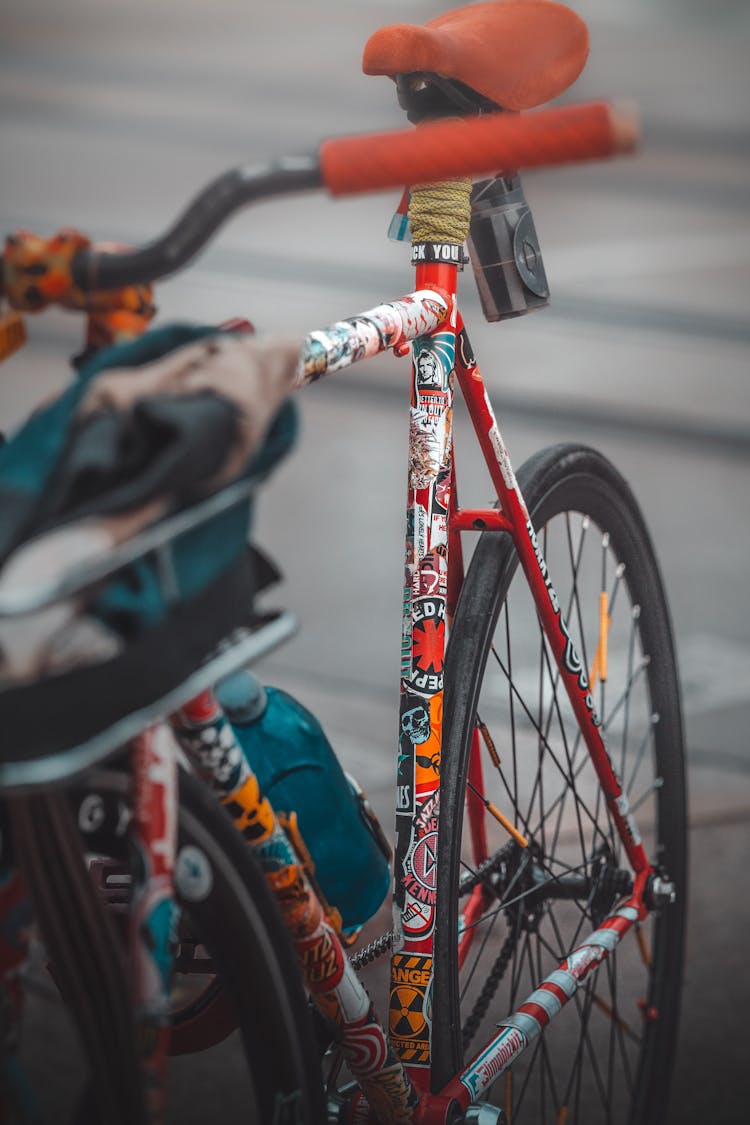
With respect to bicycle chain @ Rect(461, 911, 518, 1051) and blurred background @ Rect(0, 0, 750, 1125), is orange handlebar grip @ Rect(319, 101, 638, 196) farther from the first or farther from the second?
blurred background @ Rect(0, 0, 750, 1125)

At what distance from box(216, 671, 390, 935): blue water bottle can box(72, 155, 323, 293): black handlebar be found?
1.75 feet

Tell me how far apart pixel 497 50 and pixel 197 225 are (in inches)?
28.3

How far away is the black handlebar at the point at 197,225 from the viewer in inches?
33.3

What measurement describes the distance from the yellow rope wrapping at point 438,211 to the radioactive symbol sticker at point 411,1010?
760 millimetres

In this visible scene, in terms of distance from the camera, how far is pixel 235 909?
1.03 metres

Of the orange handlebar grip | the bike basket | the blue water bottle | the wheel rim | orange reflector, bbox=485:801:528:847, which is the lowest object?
the wheel rim

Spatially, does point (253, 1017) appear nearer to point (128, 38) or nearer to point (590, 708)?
point (590, 708)

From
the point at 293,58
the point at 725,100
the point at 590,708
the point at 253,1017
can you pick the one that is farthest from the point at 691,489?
the point at 293,58

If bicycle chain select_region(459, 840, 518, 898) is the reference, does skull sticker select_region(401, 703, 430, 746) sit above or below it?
above

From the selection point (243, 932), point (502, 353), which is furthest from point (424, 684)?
point (502, 353)

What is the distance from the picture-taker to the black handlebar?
0.84 metres

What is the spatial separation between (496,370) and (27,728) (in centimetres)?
461

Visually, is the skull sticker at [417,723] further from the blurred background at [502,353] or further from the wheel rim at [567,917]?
the blurred background at [502,353]

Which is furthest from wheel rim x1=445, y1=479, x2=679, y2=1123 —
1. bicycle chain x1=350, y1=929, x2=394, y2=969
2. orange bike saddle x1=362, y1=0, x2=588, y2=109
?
orange bike saddle x1=362, y1=0, x2=588, y2=109
